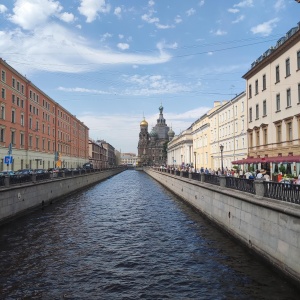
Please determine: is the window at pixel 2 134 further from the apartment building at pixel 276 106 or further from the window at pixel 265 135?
the window at pixel 265 135

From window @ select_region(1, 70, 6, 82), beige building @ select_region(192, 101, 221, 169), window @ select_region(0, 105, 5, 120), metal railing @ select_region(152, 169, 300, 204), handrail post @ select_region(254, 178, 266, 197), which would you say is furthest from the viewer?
beige building @ select_region(192, 101, 221, 169)

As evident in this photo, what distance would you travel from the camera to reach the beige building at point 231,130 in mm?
48250

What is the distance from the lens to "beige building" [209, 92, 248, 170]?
48250mm

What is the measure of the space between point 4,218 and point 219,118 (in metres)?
48.0

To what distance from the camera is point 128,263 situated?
513 inches

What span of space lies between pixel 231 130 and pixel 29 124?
3254cm

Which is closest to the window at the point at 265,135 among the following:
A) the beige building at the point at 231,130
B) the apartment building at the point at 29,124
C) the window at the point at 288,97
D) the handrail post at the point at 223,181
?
the beige building at the point at 231,130

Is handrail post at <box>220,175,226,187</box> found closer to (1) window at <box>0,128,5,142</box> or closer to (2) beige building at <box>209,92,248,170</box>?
(2) beige building at <box>209,92,248,170</box>

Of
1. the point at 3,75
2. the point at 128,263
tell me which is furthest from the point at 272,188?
the point at 3,75

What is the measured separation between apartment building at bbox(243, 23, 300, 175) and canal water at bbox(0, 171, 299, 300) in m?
14.6

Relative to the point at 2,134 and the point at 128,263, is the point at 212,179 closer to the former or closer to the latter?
the point at 128,263

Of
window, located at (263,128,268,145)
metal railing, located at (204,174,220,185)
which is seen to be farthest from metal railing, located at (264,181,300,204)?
window, located at (263,128,268,145)

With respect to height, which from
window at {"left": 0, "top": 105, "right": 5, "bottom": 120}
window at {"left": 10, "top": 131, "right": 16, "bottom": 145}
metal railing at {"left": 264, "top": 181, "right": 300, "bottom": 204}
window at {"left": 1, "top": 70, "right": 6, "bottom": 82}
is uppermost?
window at {"left": 1, "top": 70, "right": 6, "bottom": 82}

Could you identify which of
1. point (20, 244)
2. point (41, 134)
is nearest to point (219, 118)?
point (41, 134)
